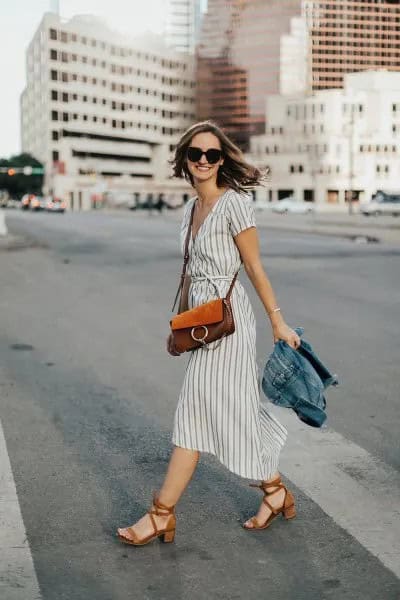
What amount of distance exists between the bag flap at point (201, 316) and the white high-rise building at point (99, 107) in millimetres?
126640

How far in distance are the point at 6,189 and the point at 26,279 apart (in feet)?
451

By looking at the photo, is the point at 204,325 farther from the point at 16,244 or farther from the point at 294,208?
the point at 294,208

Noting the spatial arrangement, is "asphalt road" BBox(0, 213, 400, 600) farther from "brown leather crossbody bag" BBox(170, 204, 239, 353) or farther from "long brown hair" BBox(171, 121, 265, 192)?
"long brown hair" BBox(171, 121, 265, 192)

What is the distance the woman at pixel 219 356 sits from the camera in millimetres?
3693

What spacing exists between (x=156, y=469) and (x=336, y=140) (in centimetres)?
13502

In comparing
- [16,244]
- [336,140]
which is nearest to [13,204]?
[336,140]

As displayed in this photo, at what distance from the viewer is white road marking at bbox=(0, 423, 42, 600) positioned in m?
3.21

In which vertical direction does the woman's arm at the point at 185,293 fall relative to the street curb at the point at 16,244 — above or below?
above

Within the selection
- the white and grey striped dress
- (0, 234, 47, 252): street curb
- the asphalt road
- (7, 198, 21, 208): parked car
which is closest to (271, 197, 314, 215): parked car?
(7, 198, 21, 208): parked car

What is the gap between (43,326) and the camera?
33.7 feet

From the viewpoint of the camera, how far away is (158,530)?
12.1ft

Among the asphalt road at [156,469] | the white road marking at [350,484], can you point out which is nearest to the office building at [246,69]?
the asphalt road at [156,469]

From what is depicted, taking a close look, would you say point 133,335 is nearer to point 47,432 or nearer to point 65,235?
point 47,432

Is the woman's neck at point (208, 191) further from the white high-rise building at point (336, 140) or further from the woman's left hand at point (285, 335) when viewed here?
the white high-rise building at point (336, 140)
